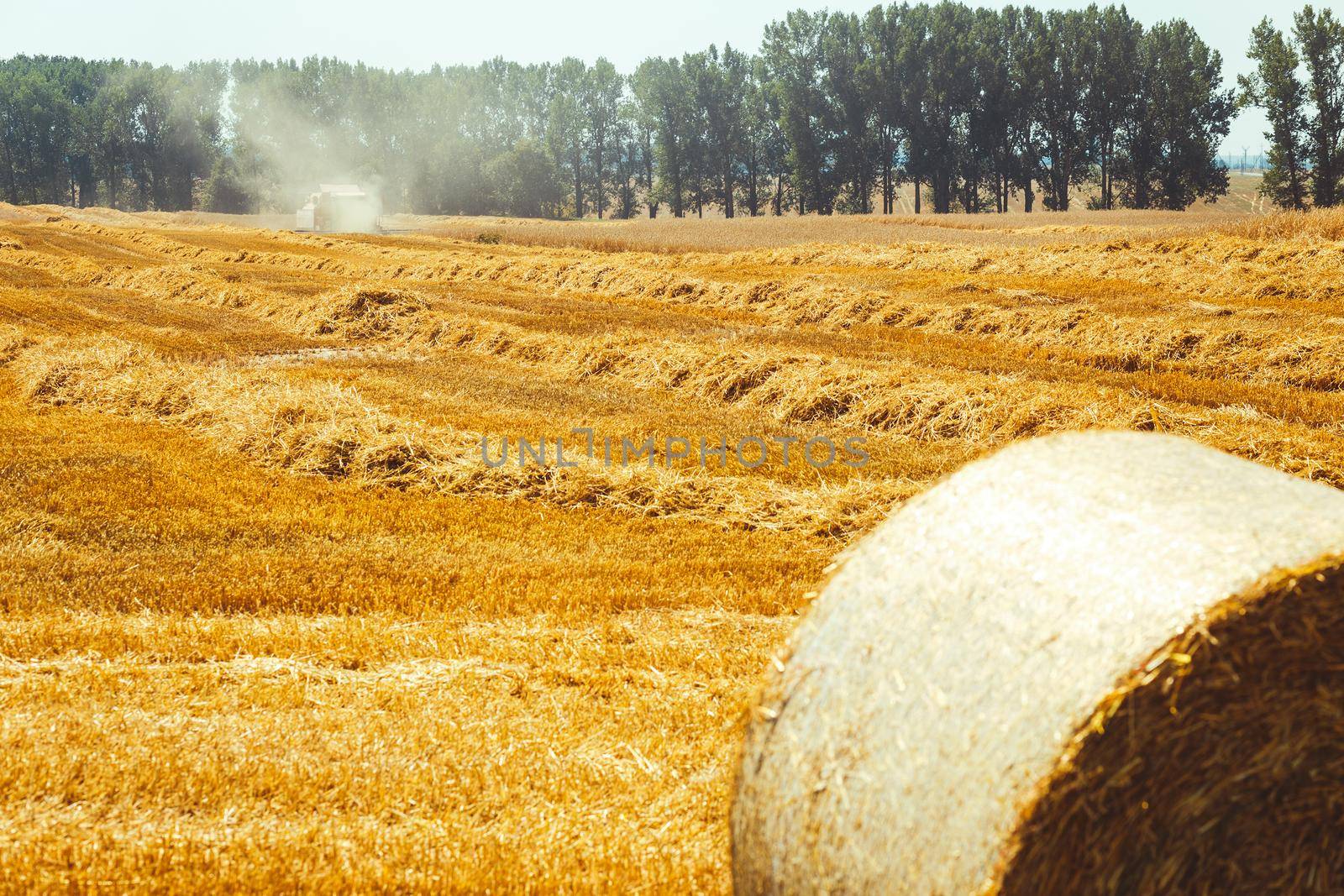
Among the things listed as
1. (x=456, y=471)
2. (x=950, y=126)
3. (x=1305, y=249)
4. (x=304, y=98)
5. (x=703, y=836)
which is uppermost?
(x=304, y=98)

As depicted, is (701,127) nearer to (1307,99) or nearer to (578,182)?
(578,182)

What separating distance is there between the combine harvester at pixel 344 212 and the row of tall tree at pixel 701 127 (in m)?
A: 31.0

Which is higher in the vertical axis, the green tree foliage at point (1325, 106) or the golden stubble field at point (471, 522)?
the green tree foliage at point (1325, 106)

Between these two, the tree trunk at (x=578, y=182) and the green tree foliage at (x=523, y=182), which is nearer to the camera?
the green tree foliage at (x=523, y=182)

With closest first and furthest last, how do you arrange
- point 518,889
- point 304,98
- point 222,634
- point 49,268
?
point 518,889, point 222,634, point 49,268, point 304,98

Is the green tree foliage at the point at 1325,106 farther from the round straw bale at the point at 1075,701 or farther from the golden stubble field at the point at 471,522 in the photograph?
the round straw bale at the point at 1075,701

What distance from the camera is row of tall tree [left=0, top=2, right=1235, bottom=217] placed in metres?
68.6

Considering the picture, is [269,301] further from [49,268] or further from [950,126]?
[950,126]

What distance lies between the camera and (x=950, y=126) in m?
74.1

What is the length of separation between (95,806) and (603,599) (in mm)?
3229

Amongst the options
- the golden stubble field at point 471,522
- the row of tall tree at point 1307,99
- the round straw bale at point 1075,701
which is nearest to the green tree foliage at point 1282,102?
the row of tall tree at point 1307,99

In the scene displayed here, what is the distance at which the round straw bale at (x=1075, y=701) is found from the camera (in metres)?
2.68

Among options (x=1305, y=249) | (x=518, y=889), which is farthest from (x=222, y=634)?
(x=1305, y=249)

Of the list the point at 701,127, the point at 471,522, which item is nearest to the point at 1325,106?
the point at 701,127
